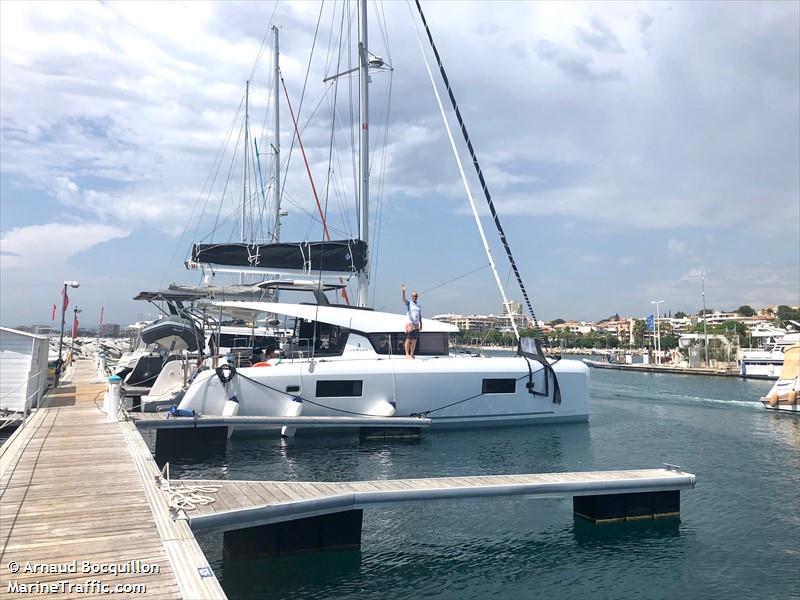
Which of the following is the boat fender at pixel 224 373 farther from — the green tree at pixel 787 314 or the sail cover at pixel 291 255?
the green tree at pixel 787 314

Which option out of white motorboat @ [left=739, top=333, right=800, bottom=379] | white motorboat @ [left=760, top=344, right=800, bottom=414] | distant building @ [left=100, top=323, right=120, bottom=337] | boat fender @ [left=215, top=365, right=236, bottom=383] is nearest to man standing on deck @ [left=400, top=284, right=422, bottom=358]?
boat fender @ [left=215, top=365, right=236, bottom=383]

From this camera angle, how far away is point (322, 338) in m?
17.0

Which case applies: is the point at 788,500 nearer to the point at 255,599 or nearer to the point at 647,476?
the point at 647,476

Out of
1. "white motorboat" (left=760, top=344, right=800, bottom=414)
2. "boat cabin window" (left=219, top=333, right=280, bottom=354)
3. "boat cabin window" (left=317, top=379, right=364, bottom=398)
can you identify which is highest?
"boat cabin window" (left=219, top=333, right=280, bottom=354)

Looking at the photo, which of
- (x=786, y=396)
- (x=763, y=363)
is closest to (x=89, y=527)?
(x=786, y=396)

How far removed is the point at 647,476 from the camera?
977 cm

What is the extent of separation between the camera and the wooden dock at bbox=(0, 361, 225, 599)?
4539mm

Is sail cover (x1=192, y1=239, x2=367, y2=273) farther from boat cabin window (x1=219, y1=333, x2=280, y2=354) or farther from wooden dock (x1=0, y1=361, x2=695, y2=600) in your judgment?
boat cabin window (x1=219, y1=333, x2=280, y2=354)

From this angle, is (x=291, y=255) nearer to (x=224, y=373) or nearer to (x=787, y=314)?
(x=224, y=373)

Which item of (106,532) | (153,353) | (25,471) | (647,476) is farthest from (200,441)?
(153,353)

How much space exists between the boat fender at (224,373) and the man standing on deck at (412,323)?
473 centimetres

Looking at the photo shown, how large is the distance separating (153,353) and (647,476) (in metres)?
20.9

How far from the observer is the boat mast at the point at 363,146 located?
18.4m

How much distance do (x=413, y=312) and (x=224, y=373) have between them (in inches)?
204
